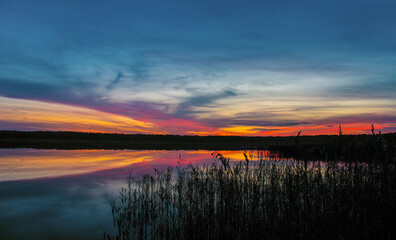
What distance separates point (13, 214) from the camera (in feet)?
32.7

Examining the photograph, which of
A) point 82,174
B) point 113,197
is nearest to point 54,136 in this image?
point 82,174

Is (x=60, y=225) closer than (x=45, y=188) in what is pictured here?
Yes

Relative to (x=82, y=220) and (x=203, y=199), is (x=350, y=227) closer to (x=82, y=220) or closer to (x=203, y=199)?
(x=203, y=199)

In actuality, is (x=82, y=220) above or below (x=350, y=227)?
below

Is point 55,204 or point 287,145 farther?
point 287,145

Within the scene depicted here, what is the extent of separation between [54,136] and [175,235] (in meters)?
113

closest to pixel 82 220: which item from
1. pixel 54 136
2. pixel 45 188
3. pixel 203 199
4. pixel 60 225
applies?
pixel 60 225

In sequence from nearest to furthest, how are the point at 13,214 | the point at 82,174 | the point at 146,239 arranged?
1. the point at 146,239
2. the point at 13,214
3. the point at 82,174

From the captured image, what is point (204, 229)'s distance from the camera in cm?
705

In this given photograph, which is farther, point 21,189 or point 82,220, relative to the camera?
point 21,189

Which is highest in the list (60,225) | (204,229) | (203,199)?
(203,199)

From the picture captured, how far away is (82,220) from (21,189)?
273 inches

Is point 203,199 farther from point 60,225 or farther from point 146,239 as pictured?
point 60,225

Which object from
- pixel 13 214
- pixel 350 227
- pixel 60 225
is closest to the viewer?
pixel 350 227
